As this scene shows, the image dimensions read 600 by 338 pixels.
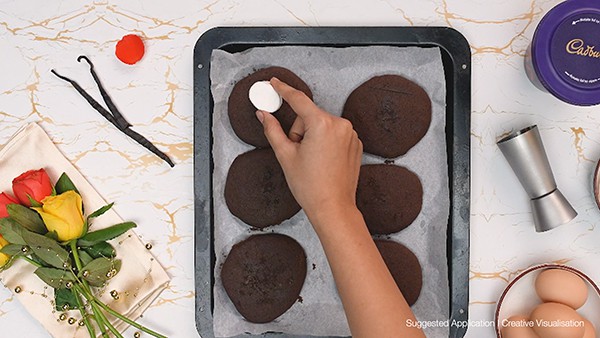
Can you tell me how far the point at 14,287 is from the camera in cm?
109

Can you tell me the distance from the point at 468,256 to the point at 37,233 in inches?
29.0

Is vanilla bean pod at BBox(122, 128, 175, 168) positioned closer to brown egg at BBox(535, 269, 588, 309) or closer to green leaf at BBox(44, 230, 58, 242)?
green leaf at BBox(44, 230, 58, 242)

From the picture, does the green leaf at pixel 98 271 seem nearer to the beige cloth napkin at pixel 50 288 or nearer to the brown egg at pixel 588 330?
the beige cloth napkin at pixel 50 288

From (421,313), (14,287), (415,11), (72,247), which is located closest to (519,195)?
(421,313)

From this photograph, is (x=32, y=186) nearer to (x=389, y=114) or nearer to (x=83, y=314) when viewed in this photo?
(x=83, y=314)

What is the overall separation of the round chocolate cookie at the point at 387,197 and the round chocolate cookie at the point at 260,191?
0.12m

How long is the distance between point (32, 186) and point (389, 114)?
2.02 feet

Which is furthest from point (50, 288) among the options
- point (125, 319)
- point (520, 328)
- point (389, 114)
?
point (520, 328)

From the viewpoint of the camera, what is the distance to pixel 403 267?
1.03m

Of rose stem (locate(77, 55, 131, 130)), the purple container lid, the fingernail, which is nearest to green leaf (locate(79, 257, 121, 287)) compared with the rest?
rose stem (locate(77, 55, 131, 130))

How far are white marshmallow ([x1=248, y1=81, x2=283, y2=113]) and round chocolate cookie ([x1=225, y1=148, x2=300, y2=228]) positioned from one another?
9 centimetres

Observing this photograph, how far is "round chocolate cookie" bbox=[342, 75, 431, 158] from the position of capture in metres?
1.03

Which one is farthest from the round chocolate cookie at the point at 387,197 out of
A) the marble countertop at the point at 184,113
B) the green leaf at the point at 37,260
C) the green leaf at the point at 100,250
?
the green leaf at the point at 37,260

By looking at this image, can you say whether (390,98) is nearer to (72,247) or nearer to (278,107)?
(278,107)
